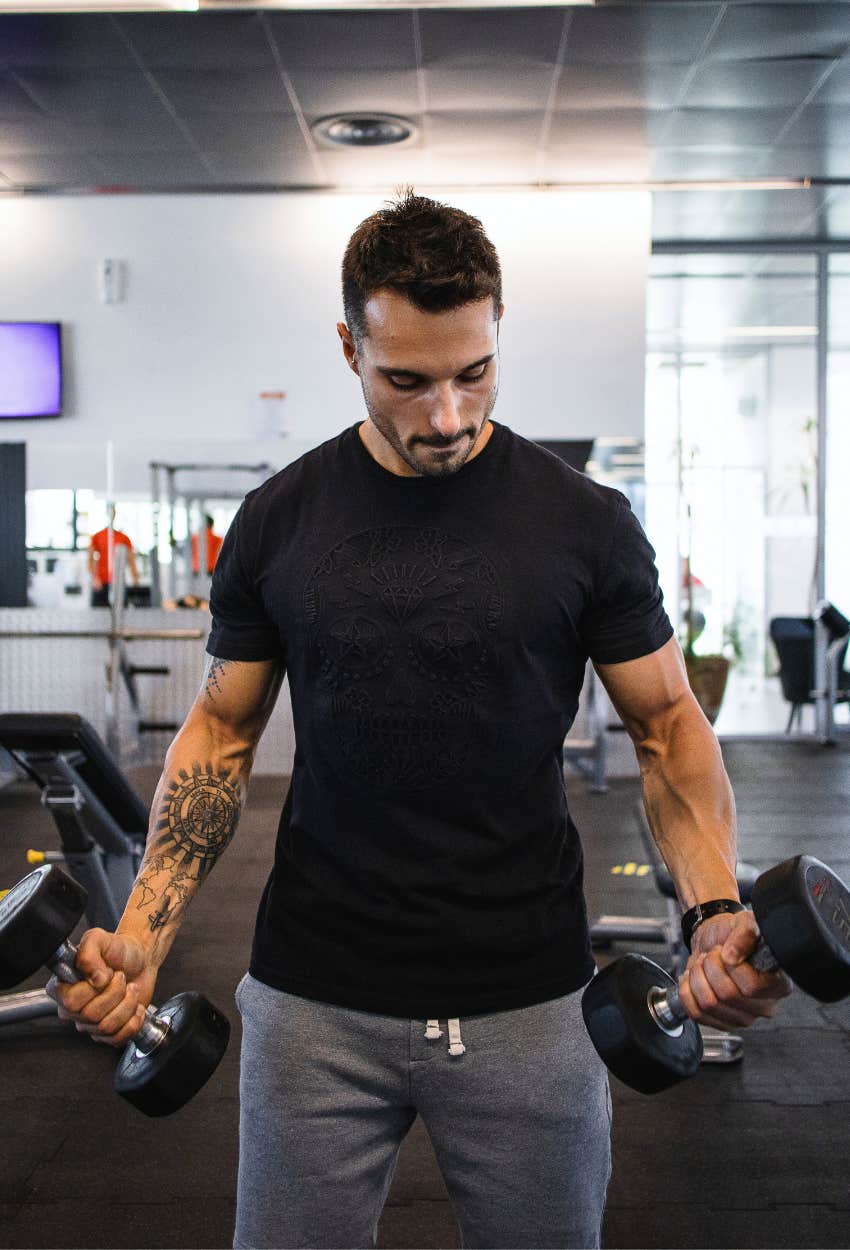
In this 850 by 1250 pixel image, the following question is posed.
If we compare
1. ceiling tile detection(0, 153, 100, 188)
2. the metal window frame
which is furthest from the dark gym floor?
the metal window frame

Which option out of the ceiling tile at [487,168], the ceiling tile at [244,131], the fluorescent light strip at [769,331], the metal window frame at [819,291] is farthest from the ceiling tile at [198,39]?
the fluorescent light strip at [769,331]

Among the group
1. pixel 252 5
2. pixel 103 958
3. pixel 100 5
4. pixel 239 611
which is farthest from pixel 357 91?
pixel 103 958

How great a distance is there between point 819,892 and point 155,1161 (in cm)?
177

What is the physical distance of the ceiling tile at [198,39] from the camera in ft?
13.7

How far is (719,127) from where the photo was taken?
211 inches

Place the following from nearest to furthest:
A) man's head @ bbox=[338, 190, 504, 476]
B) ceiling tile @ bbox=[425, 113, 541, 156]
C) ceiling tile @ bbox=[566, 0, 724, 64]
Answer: man's head @ bbox=[338, 190, 504, 476]
ceiling tile @ bbox=[566, 0, 724, 64]
ceiling tile @ bbox=[425, 113, 541, 156]

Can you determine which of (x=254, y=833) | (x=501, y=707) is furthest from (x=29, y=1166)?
(x=254, y=833)

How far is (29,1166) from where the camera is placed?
7.41 ft

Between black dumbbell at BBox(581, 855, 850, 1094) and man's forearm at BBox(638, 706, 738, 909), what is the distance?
12 centimetres

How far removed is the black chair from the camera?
7.28 m

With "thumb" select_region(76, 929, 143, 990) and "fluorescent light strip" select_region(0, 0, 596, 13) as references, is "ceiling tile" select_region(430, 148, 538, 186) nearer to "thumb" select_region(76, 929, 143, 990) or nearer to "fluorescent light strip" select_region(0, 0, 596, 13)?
"fluorescent light strip" select_region(0, 0, 596, 13)

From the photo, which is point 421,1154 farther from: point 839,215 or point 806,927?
point 839,215

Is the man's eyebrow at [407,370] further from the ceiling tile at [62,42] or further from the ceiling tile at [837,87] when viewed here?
the ceiling tile at [837,87]

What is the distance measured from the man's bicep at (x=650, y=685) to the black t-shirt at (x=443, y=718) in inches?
0.7
